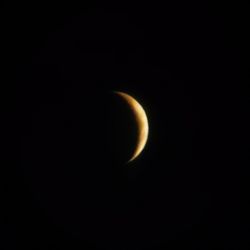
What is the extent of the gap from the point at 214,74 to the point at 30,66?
115 centimetres

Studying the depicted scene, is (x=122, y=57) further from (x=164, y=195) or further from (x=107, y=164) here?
(x=164, y=195)

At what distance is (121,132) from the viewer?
6.97 ft

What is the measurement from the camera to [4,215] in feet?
7.26

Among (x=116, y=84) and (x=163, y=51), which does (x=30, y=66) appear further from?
(x=163, y=51)

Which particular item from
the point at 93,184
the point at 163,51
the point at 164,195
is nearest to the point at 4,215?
the point at 93,184

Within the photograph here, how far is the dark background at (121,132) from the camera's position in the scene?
2174 mm

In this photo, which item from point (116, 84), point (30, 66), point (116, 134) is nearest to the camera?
point (116, 134)

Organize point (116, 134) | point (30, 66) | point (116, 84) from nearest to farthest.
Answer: point (116, 134), point (30, 66), point (116, 84)

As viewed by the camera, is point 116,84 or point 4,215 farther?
point 116,84

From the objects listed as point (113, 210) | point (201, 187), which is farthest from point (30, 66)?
point (201, 187)

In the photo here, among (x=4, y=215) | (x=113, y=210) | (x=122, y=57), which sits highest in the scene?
(x=122, y=57)

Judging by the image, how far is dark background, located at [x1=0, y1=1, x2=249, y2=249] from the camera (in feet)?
7.13

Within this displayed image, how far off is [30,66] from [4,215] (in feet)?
3.03

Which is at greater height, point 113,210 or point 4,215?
point 113,210
